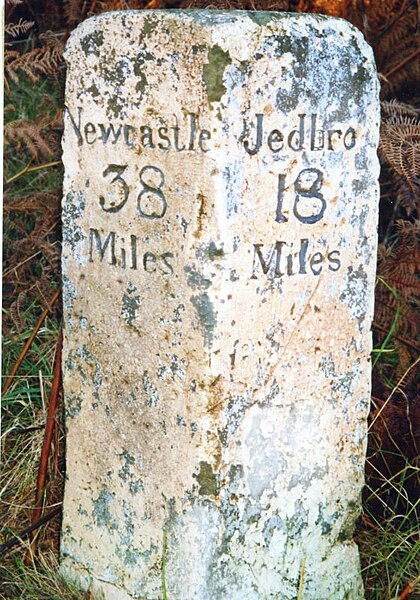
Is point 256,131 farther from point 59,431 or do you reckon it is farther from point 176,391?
point 59,431

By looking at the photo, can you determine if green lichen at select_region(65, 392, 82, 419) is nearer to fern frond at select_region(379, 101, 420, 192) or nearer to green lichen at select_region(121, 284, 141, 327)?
green lichen at select_region(121, 284, 141, 327)

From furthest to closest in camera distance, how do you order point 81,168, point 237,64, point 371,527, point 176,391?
Result: point 371,527
point 81,168
point 176,391
point 237,64

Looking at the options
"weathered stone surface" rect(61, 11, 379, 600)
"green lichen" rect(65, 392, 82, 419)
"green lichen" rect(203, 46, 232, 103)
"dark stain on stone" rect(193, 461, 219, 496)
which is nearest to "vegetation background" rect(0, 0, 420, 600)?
"green lichen" rect(65, 392, 82, 419)

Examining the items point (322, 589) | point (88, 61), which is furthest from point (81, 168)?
point (322, 589)

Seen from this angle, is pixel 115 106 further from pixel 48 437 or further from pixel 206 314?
pixel 48 437

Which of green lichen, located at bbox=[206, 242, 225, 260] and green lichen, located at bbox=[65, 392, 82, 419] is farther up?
green lichen, located at bbox=[206, 242, 225, 260]

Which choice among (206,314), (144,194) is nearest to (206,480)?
(206,314)
